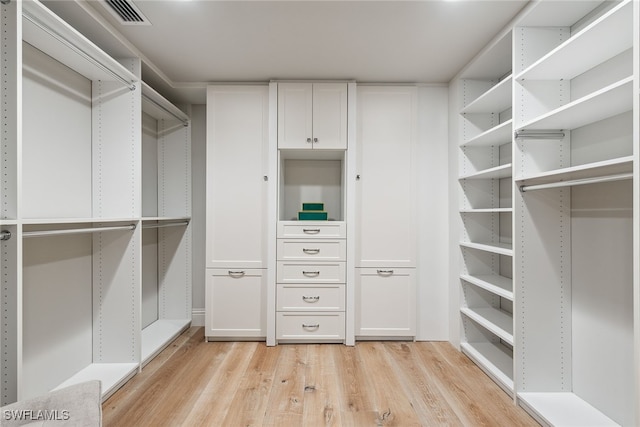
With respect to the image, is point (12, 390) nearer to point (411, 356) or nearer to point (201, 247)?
point (201, 247)

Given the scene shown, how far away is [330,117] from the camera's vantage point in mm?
2889

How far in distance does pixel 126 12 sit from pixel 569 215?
2.87 meters

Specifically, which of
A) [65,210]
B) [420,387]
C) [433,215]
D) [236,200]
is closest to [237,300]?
[236,200]

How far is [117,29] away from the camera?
2115 millimetres

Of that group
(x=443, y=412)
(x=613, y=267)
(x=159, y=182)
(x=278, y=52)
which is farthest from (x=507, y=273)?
(x=159, y=182)

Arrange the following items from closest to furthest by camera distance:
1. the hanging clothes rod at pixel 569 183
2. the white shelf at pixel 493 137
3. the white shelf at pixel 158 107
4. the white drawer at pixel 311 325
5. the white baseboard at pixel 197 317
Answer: the hanging clothes rod at pixel 569 183 → the white shelf at pixel 493 137 → the white shelf at pixel 158 107 → the white drawer at pixel 311 325 → the white baseboard at pixel 197 317

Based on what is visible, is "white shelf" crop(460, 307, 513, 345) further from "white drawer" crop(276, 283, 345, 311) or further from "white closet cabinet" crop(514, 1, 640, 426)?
"white drawer" crop(276, 283, 345, 311)

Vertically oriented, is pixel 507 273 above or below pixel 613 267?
below

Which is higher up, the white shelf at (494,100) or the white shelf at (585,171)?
the white shelf at (494,100)

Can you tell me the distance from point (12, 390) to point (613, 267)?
2833 millimetres

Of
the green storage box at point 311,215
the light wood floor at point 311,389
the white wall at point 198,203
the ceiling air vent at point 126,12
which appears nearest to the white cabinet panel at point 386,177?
the green storage box at point 311,215

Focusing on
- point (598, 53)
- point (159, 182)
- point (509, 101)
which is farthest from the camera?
point (159, 182)

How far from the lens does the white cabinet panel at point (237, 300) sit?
9.59 feet

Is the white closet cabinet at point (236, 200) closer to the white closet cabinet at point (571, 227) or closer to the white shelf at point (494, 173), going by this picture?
the white shelf at point (494, 173)
